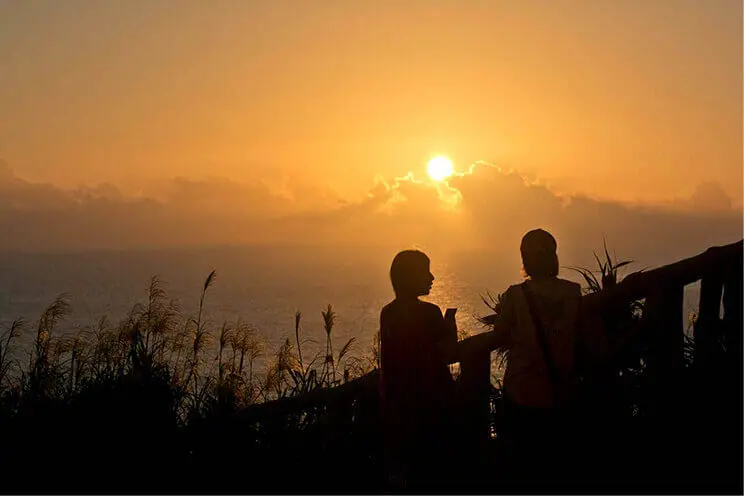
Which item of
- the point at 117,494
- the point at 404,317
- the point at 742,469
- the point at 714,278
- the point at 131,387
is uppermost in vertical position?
the point at 714,278

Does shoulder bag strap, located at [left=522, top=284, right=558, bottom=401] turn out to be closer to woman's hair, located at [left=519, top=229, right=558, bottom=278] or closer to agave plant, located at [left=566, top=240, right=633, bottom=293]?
woman's hair, located at [left=519, top=229, right=558, bottom=278]

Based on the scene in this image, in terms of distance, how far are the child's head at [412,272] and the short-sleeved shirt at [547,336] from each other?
50cm

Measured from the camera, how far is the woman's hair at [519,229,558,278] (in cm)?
410

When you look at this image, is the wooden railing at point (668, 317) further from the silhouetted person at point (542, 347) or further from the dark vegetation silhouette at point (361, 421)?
the silhouetted person at point (542, 347)

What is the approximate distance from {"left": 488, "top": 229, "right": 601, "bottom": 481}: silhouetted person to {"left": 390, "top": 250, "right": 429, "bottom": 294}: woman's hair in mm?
552

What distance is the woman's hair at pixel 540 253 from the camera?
410 centimetres

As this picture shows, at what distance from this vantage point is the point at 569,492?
4.52 m

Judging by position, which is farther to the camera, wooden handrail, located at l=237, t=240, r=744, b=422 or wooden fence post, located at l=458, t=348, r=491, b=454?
wooden fence post, located at l=458, t=348, r=491, b=454

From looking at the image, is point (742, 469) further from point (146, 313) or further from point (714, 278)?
point (146, 313)

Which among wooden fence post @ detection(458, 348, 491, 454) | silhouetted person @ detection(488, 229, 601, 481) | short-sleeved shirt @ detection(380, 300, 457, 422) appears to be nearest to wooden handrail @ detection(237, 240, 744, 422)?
wooden fence post @ detection(458, 348, 491, 454)

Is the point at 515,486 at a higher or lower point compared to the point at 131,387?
lower

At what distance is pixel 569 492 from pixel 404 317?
157cm

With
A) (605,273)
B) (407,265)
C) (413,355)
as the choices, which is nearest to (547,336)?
(413,355)

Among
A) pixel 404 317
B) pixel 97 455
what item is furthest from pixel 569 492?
pixel 97 455
